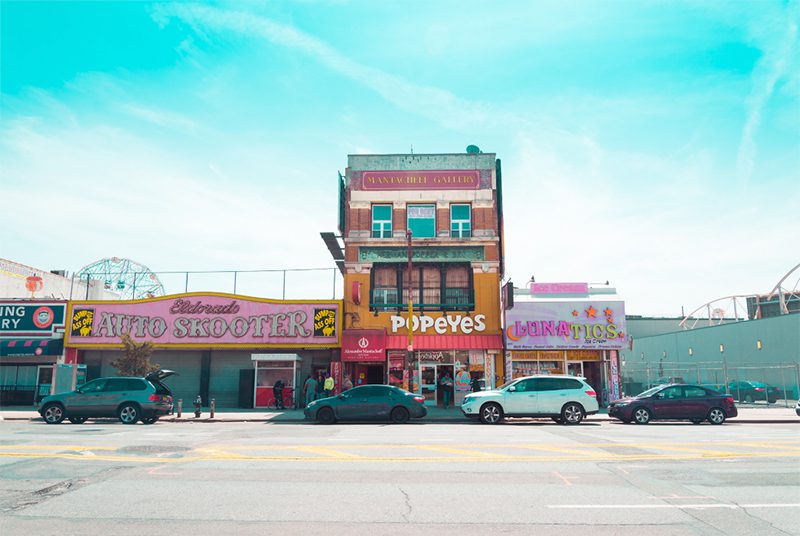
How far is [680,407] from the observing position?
71.3 feet

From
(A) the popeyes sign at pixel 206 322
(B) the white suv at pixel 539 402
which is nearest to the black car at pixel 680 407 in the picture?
(B) the white suv at pixel 539 402

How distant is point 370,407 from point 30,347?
62.1 ft

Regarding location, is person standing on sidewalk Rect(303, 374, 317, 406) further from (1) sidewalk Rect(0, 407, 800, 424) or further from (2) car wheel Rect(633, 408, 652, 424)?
(2) car wheel Rect(633, 408, 652, 424)

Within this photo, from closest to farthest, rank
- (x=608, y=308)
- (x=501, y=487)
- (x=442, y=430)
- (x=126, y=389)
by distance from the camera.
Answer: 1. (x=501, y=487)
2. (x=442, y=430)
3. (x=126, y=389)
4. (x=608, y=308)

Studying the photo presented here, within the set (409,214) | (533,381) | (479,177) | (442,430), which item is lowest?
(442,430)

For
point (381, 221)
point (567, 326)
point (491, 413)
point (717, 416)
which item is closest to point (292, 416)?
point (491, 413)

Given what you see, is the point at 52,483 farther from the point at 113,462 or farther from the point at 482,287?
the point at 482,287

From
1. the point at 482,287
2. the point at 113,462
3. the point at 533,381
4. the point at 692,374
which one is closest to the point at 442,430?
the point at 533,381

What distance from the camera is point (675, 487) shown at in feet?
29.8

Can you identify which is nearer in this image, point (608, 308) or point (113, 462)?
point (113, 462)

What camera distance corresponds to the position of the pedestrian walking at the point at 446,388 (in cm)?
2841

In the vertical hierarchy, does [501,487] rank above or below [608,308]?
below

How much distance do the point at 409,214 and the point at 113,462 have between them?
2186 centimetres

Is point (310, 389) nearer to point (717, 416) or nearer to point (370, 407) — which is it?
point (370, 407)
